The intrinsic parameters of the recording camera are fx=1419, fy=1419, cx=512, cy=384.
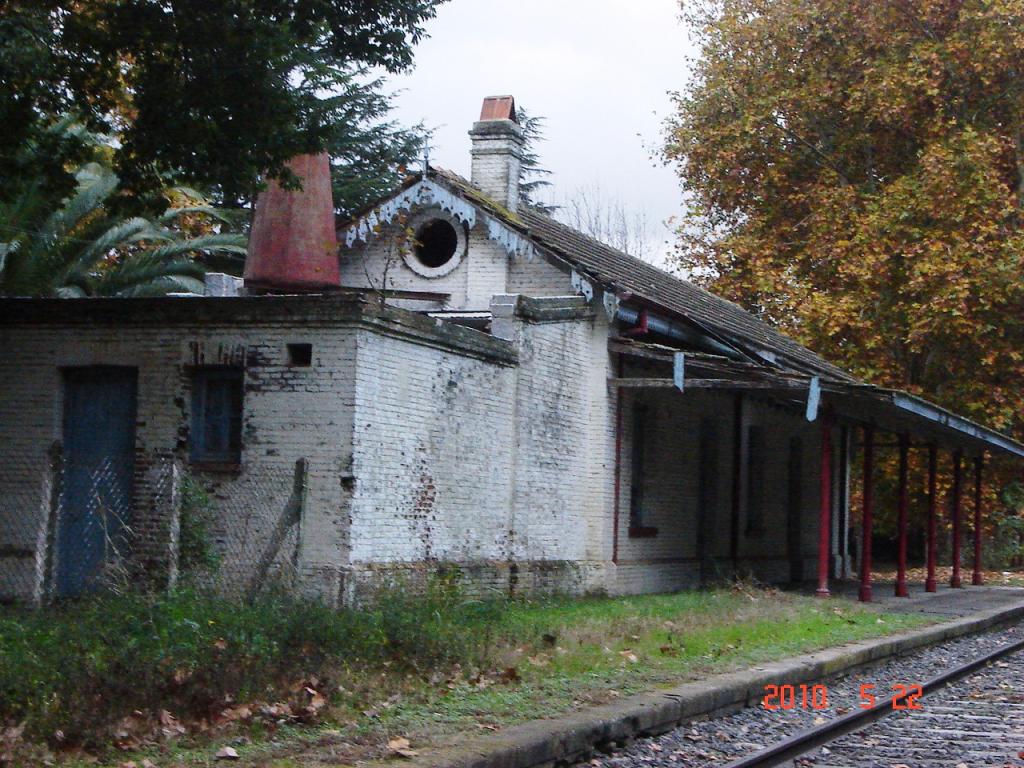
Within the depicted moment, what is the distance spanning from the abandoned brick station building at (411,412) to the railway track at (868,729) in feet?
15.1

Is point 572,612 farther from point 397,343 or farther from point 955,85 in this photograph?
point 955,85

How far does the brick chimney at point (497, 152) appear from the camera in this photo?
22.0 metres

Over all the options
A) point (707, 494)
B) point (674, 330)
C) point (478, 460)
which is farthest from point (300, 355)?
point (707, 494)

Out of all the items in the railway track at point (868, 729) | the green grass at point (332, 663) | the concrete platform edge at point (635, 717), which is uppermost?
the green grass at point (332, 663)

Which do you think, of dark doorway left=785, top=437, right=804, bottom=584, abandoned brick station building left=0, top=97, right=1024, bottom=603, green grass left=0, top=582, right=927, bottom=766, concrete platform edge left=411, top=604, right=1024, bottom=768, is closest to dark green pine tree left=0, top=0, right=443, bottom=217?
abandoned brick station building left=0, top=97, right=1024, bottom=603

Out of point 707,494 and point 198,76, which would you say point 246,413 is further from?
point 707,494

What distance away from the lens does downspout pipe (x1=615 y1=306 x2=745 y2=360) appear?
66.7ft

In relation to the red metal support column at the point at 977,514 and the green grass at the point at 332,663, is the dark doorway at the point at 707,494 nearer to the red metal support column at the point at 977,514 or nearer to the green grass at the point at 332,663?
the red metal support column at the point at 977,514

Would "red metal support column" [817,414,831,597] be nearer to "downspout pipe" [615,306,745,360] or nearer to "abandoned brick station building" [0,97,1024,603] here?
"abandoned brick station building" [0,97,1024,603]

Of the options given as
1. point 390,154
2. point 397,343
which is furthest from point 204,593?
point 390,154

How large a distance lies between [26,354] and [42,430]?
0.88 meters

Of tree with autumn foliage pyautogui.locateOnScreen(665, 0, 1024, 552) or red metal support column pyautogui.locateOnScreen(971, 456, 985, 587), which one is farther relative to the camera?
tree with autumn foliage pyautogui.locateOnScreen(665, 0, 1024, 552)

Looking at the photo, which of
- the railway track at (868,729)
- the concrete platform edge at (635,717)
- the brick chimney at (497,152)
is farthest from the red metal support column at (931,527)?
the railway track at (868,729)

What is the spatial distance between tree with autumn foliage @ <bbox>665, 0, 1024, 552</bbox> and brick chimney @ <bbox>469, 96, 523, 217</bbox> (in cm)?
1232
